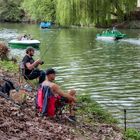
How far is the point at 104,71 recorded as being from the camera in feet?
80.3

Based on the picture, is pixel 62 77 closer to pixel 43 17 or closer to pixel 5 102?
pixel 5 102

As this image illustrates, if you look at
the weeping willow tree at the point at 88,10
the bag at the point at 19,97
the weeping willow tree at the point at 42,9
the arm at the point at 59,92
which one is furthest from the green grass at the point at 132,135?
the weeping willow tree at the point at 42,9

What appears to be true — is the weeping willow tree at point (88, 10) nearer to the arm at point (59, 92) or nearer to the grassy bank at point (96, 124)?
the grassy bank at point (96, 124)

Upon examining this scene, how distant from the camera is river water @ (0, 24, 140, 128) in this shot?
16184 mm

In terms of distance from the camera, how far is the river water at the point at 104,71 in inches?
637

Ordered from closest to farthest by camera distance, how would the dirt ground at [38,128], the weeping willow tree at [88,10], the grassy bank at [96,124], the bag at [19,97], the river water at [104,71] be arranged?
the dirt ground at [38,128] < the grassy bank at [96,124] < the bag at [19,97] < the river water at [104,71] < the weeping willow tree at [88,10]

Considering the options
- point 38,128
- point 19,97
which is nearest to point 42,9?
point 19,97

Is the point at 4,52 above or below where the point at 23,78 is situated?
above

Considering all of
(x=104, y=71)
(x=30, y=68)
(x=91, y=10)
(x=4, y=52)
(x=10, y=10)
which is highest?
(x=91, y=10)

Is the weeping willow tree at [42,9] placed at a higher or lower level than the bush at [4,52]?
higher

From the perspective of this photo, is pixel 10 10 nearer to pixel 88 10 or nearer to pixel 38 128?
pixel 88 10

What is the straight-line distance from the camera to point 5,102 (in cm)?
1097

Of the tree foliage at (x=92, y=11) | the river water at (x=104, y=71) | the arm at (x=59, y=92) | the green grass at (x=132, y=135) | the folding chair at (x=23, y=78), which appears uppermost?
the tree foliage at (x=92, y=11)

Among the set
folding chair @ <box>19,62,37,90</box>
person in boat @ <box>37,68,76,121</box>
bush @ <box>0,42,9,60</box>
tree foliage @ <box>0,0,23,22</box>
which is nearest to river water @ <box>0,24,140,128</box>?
bush @ <box>0,42,9,60</box>
